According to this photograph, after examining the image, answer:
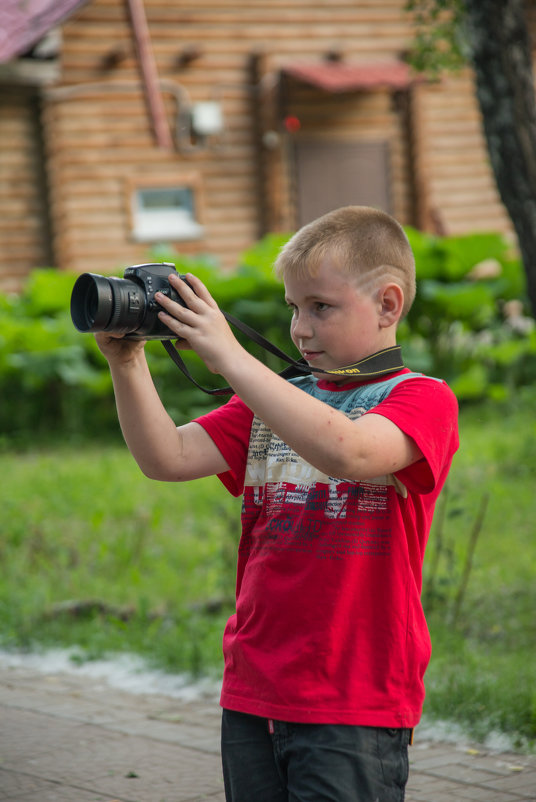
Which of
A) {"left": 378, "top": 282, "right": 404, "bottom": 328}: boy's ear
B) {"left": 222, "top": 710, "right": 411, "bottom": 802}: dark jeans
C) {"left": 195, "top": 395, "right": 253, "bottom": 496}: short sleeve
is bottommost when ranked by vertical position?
{"left": 222, "top": 710, "right": 411, "bottom": 802}: dark jeans

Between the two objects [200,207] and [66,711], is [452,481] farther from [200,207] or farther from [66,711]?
[200,207]

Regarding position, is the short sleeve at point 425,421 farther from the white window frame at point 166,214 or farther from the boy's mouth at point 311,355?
the white window frame at point 166,214

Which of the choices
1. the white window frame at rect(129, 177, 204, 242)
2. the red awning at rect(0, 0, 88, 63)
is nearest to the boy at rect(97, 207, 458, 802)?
the red awning at rect(0, 0, 88, 63)

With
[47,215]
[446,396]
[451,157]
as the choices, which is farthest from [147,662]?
[451,157]

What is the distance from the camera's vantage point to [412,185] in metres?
17.9

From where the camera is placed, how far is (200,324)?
187 centimetres

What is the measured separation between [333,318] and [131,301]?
1.30ft

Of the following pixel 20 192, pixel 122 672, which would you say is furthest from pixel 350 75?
pixel 122 672

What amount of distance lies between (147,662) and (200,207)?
1295cm

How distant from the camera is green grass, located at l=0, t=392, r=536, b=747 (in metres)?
4.17

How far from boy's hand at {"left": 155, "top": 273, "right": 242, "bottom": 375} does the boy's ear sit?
348 millimetres

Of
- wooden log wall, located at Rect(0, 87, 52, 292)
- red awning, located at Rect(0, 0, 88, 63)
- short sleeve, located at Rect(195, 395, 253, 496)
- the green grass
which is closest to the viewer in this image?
short sleeve, located at Rect(195, 395, 253, 496)

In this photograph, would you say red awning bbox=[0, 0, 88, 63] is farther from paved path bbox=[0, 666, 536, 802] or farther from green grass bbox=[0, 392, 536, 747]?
paved path bbox=[0, 666, 536, 802]

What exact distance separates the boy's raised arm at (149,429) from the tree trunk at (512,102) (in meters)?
2.86
